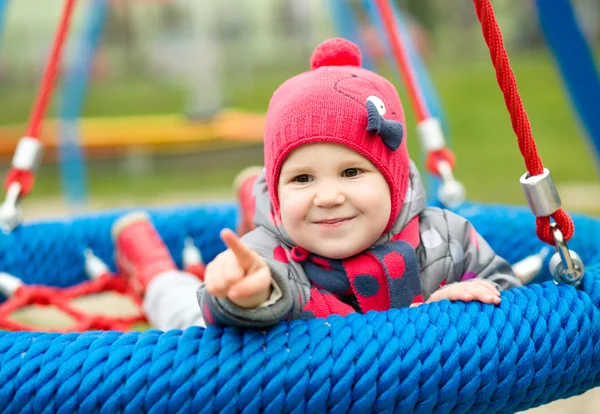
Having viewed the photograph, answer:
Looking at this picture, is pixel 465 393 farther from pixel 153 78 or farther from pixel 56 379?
pixel 153 78

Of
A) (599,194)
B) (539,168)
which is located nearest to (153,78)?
(599,194)

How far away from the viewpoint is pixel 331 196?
0.80 meters

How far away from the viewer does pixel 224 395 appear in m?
0.63

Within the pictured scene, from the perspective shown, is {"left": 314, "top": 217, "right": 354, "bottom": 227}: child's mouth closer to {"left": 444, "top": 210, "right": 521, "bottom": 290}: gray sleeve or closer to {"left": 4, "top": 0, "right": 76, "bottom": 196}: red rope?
{"left": 444, "top": 210, "right": 521, "bottom": 290}: gray sleeve

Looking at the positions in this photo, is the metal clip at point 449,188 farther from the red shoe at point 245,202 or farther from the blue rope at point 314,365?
the blue rope at point 314,365

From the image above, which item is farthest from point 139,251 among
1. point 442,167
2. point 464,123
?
point 464,123

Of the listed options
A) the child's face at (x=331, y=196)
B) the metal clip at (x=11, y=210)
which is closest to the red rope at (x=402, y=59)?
the child's face at (x=331, y=196)

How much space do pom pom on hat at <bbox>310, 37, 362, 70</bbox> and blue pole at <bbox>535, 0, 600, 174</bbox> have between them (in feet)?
1.56

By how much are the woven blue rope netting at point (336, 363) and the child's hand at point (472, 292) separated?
12mm

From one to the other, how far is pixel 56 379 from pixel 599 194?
327cm

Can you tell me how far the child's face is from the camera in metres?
0.82

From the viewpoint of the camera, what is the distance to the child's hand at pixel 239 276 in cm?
62

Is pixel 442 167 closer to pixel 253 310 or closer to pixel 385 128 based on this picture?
pixel 385 128

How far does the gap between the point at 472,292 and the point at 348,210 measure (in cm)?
17
